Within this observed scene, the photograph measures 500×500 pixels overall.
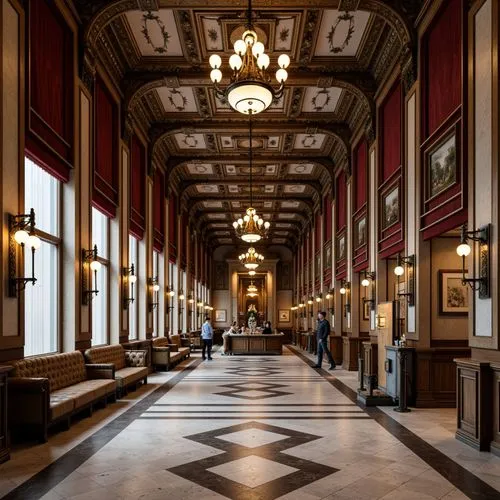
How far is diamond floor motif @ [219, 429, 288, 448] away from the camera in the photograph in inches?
255

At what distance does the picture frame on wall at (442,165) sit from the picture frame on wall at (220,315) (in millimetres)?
29107

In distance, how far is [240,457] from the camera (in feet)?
19.2

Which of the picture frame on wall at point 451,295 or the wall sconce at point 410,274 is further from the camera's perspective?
the wall sconce at point 410,274

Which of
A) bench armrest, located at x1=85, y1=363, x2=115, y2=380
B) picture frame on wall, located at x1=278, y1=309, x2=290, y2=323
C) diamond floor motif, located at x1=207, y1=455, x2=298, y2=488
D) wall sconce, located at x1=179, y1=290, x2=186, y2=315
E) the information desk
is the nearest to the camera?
diamond floor motif, located at x1=207, y1=455, x2=298, y2=488

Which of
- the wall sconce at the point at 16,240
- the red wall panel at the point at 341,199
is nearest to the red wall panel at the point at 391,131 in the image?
the red wall panel at the point at 341,199

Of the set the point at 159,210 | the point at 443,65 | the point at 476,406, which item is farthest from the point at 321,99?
the point at 476,406

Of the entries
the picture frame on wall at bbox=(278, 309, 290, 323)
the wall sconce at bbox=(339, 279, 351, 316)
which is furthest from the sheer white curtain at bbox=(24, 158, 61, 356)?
the picture frame on wall at bbox=(278, 309, 290, 323)

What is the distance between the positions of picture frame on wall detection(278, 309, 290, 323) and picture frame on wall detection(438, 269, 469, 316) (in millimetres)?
28413

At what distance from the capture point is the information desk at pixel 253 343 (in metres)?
22.3

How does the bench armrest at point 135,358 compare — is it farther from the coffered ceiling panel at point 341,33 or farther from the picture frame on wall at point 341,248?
the picture frame on wall at point 341,248

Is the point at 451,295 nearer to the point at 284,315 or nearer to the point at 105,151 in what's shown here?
the point at 105,151

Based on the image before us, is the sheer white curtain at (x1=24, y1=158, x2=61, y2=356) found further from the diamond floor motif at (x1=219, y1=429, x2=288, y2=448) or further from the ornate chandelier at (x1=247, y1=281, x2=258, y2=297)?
the ornate chandelier at (x1=247, y1=281, x2=258, y2=297)

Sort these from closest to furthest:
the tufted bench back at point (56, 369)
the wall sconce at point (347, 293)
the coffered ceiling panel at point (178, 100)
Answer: the tufted bench back at point (56, 369)
the coffered ceiling panel at point (178, 100)
the wall sconce at point (347, 293)

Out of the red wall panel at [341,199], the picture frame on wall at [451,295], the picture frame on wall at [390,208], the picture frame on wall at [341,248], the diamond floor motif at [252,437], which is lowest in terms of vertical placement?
the diamond floor motif at [252,437]
